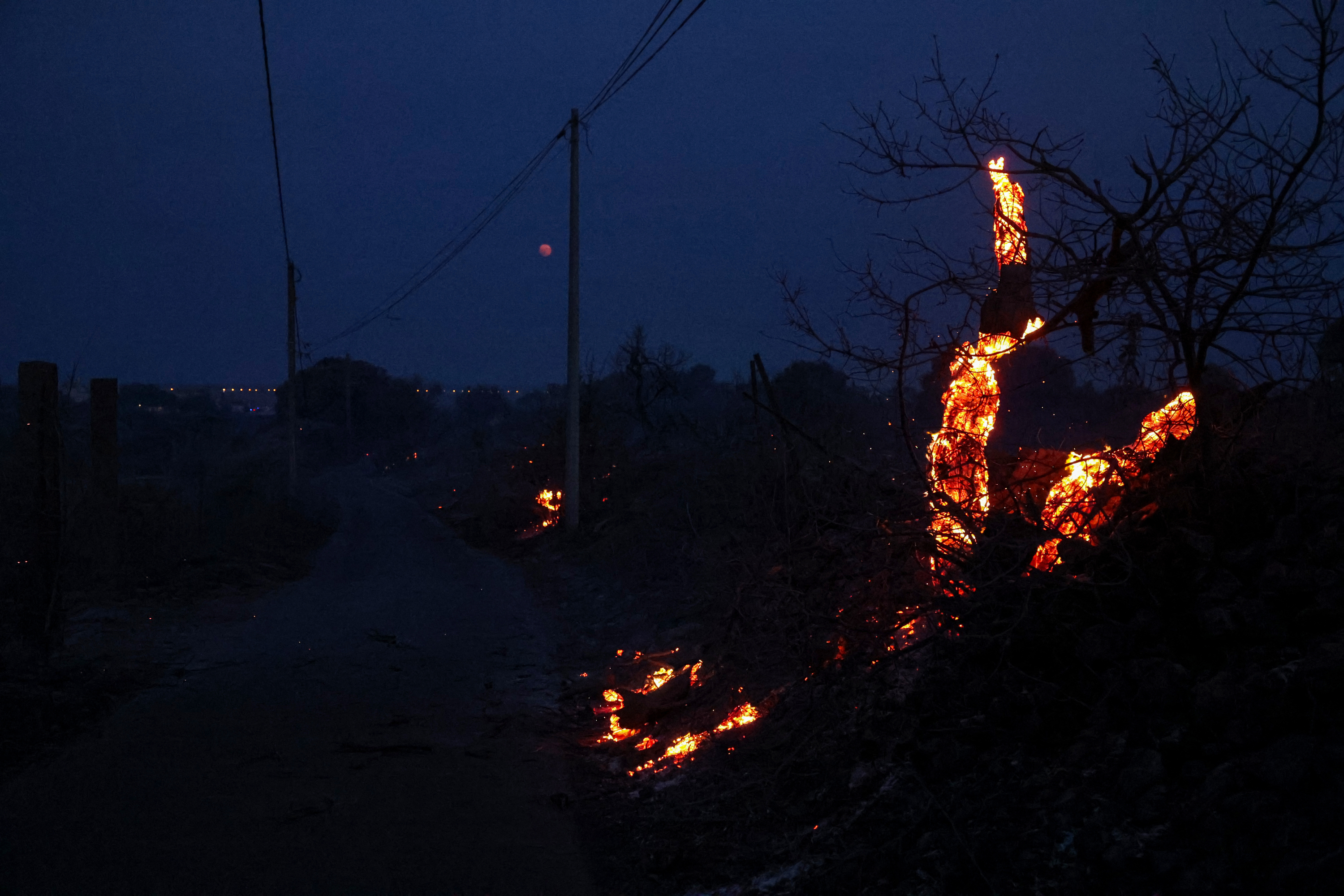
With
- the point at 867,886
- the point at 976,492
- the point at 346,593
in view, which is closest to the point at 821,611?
the point at 976,492

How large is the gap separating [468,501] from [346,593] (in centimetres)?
1661

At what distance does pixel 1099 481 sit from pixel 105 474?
45.9 feet

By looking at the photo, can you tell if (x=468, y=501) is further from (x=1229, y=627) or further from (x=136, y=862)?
(x=1229, y=627)

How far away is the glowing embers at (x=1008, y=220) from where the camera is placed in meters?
4.84

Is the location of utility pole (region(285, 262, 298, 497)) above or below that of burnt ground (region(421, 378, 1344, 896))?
above

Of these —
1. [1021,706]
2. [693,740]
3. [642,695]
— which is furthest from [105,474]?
[1021,706]

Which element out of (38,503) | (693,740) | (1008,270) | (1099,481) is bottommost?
(693,740)

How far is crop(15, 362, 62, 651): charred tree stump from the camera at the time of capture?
8.26 metres

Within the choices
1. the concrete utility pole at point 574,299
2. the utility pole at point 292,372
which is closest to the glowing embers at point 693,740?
the concrete utility pole at point 574,299

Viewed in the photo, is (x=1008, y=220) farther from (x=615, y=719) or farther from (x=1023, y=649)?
(x=615, y=719)

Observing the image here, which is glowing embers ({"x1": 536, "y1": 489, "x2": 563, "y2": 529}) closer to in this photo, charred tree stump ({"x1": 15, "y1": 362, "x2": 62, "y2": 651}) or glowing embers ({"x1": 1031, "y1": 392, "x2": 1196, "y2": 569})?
charred tree stump ({"x1": 15, "y1": 362, "x2": 62, "y2": 651})

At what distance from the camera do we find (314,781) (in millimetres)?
6039

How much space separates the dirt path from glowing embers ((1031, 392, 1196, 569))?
333 cm

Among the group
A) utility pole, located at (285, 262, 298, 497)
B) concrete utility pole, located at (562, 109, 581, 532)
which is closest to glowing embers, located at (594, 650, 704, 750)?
concrete utility pole, located at (562, 109, 581, 532)
